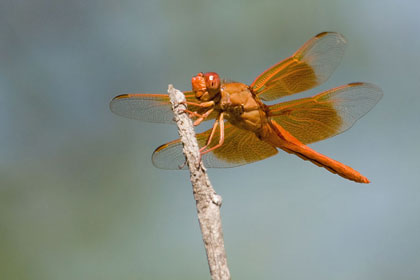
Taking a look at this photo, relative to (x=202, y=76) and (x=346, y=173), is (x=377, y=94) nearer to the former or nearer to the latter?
(x=346, y=173)

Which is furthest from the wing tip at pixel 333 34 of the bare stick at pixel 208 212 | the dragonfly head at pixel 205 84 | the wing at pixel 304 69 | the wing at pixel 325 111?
the bare stick at pixel 208 212

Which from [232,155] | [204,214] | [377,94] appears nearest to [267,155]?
[232,155]

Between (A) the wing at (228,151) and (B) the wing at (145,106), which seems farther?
(A) the wing at (228,151)

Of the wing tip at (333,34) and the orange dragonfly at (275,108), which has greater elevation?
the wing tip at (333,34)

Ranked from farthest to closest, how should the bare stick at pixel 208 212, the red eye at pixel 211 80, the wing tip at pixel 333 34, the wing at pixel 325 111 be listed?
1. the wing at pixel 325 111
2. the wing tip at pixel 333 34
3. the red eye at pixel 211 80
4. the bare stick at pixel 208 212

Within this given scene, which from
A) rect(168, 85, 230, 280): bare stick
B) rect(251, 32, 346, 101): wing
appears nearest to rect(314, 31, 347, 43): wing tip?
rect(251, 32, 346, 101): wing

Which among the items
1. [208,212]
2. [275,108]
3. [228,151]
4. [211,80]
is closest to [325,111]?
[275,108]

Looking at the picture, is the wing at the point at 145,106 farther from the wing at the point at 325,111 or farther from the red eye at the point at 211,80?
the wing at the point at 325,111
